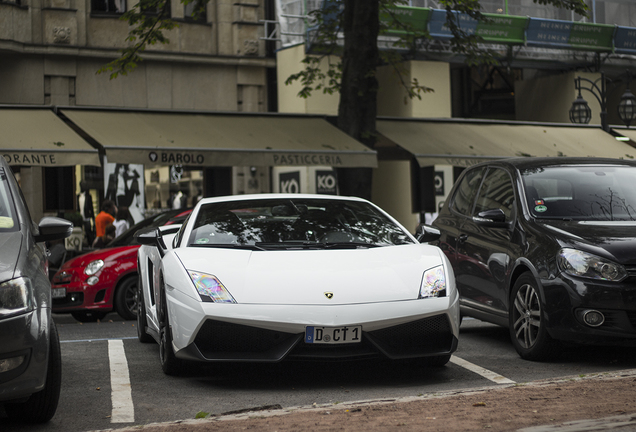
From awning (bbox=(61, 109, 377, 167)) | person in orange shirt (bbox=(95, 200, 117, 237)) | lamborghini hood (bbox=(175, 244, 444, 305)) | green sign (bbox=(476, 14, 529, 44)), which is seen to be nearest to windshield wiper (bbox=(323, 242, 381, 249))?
lamborghini hood (bbox=(175, 244, 444, 305))

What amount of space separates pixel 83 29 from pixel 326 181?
682 centimetres

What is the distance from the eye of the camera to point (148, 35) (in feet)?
59.9

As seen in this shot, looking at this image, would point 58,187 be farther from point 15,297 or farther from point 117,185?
point 15,297

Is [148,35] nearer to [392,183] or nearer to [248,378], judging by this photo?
[392,183]

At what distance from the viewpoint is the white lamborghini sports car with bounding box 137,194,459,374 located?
234 inches

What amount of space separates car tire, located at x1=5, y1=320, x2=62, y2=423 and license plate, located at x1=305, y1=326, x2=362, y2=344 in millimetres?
1594

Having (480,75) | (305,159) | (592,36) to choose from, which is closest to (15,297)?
(305,159)

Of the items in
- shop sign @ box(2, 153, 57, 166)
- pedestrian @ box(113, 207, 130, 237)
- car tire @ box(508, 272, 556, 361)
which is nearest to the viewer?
car tire @ box(508, 272, 556, 361)

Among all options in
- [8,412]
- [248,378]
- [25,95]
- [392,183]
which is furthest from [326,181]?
[8,412]

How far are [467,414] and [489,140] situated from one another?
16.5 metres

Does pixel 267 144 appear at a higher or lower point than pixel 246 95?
lower

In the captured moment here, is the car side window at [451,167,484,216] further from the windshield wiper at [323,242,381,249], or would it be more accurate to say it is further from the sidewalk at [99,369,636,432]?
the sidewalk at [99,369,636,432]

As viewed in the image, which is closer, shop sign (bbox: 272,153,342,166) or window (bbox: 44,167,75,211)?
shop sign (bbox: 272,153,342,166)

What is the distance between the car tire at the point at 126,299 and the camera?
11.9m
